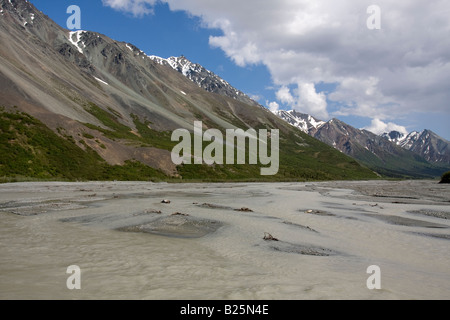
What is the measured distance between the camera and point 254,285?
305 inches

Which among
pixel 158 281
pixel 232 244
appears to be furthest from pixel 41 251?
pixel 232 244

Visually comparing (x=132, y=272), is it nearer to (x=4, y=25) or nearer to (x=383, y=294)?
(x=383, y=294)

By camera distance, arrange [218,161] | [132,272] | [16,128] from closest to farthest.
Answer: [132,272] < [16,128] < [218,161]

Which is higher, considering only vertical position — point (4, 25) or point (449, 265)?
point (4, 25)

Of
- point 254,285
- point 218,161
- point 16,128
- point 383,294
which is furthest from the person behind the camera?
point 218,161

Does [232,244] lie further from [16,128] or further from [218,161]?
[218,161]

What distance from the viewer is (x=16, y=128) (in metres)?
60.8

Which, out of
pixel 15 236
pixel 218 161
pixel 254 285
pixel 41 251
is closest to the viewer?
pixel 254 285

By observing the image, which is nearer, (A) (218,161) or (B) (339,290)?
(B) (339,290)

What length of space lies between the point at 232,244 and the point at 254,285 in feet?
18.0

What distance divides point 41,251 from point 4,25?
620 feet

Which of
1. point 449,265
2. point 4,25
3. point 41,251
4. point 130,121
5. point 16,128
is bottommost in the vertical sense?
point 449,265
